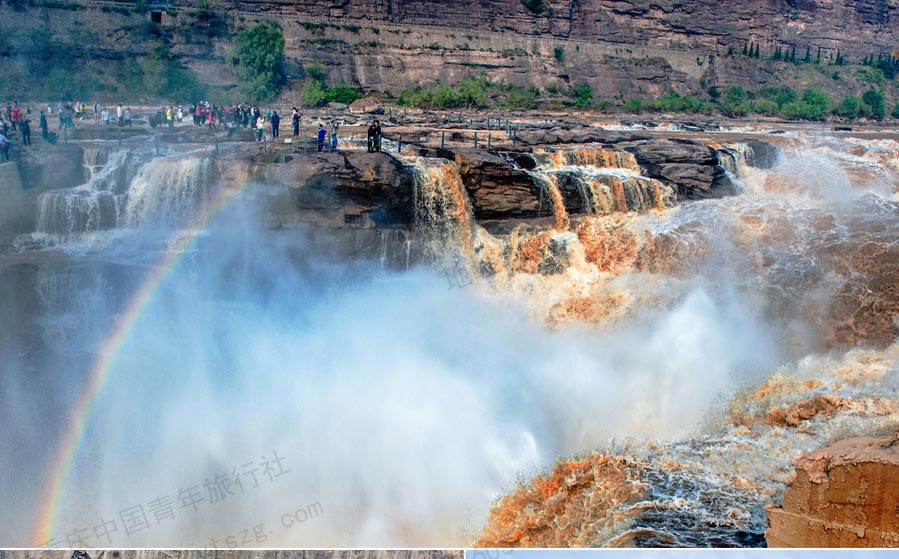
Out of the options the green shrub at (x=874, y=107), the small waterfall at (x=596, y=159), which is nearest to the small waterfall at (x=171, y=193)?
the small waterfall at (x=596, y=159)

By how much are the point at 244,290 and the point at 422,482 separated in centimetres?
664

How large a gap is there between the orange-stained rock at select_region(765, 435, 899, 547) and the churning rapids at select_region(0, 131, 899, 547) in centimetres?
61

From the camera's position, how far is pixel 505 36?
49844 mm

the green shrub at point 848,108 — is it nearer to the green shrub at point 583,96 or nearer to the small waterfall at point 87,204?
→ the green shrub at point 583,96

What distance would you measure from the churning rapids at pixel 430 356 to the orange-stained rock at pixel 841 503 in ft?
2.01

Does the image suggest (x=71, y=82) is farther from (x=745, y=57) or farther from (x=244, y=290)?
(x=745, y=57)

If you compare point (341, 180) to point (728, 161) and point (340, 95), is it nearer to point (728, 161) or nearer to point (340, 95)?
point (728, 161)

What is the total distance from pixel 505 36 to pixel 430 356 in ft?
128

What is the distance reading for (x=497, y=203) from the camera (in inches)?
719

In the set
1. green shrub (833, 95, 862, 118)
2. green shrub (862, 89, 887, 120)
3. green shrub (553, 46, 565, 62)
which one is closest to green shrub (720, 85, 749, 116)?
green shrub (833, 95, 862, 118)

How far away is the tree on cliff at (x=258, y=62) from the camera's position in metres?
36.8

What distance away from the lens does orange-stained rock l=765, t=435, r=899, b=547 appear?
6.96m

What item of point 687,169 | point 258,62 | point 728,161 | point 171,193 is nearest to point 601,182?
point 687,169

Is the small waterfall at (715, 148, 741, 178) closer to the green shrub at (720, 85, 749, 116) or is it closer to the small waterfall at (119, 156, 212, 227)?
the small waterfall at (119, 156, 212, 227)
